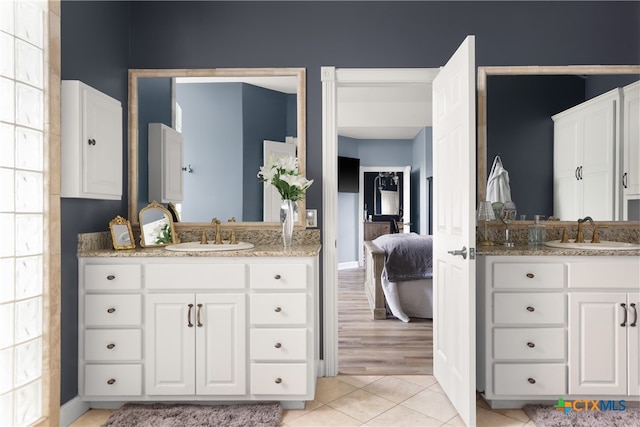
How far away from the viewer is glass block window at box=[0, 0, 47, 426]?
191 cm

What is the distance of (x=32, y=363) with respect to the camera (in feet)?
6.68

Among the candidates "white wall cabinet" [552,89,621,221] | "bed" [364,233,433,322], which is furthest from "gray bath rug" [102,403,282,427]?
"white wall cabinet" [552,89,621,221]

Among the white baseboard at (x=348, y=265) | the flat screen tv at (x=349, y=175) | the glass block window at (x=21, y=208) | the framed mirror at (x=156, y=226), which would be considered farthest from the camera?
the flat screen tv at (x=349, y=175)

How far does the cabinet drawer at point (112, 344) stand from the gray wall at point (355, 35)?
83 centimetres

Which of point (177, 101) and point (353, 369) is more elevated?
point (177, 101)

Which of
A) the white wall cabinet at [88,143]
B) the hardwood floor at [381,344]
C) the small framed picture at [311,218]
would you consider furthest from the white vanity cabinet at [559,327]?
the white wall cabinet at [88,143]

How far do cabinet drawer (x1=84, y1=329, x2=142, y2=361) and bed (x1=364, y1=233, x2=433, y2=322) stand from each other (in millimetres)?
2429

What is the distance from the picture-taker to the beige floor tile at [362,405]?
235cm

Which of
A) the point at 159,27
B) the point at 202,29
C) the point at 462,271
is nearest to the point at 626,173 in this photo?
the point at 462,271

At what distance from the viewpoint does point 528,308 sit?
2.35 metres

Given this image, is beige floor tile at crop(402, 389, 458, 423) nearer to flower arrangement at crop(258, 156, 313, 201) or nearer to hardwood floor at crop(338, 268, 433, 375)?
hardwood floor at crop(338, 268, 433, 375)

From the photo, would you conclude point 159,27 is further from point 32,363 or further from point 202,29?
point 32,363

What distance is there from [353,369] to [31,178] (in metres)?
2.21

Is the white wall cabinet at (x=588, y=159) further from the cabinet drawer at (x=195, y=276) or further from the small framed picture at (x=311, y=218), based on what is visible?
the cabinet drawer at (x=195, y=276)
